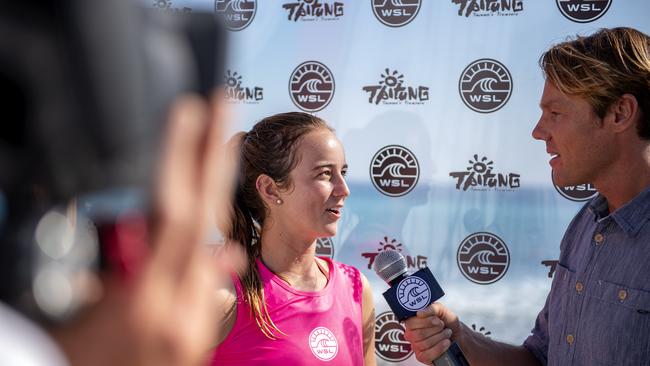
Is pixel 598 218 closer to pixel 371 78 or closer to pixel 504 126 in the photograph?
pixel 504 126

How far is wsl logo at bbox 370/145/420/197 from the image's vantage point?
2.68 meters

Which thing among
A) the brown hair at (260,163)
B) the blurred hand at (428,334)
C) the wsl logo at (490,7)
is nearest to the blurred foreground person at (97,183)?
the blurred hand at (428,334)

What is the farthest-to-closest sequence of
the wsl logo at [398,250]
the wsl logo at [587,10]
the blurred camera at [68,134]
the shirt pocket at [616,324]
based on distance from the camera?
the wsl logo at [398,250] < the wsl logo at [587,10] < the shirt pocket at [616,324] < the blurred camera at [68,134]

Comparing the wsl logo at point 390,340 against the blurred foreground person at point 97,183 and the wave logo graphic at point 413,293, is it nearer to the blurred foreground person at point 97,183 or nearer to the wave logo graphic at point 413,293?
the wave logo graphic at point 413,293

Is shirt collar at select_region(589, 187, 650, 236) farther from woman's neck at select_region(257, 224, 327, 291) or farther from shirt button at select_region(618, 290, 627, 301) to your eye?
woman's neck at select_region(257, 224, 327, 291)

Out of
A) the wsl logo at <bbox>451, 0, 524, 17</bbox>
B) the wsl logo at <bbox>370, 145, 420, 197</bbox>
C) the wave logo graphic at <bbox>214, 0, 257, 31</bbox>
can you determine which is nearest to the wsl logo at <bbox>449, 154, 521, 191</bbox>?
the wsl logo at <bbox>370, 145, 420, 197</bbox>

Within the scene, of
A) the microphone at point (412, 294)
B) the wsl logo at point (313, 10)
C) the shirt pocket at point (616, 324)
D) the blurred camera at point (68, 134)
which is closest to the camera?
the blurred camera at point (68, 134)

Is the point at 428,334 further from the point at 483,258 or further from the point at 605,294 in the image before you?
the point at 483,258

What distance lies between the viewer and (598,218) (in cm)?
190

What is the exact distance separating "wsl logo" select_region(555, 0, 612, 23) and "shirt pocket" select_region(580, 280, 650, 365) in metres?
1.18

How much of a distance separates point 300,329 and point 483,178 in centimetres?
98

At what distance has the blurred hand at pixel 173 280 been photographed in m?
0.38

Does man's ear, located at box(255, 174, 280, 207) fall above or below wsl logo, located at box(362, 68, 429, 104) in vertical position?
below

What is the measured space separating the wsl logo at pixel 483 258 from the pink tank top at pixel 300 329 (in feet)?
1.74
